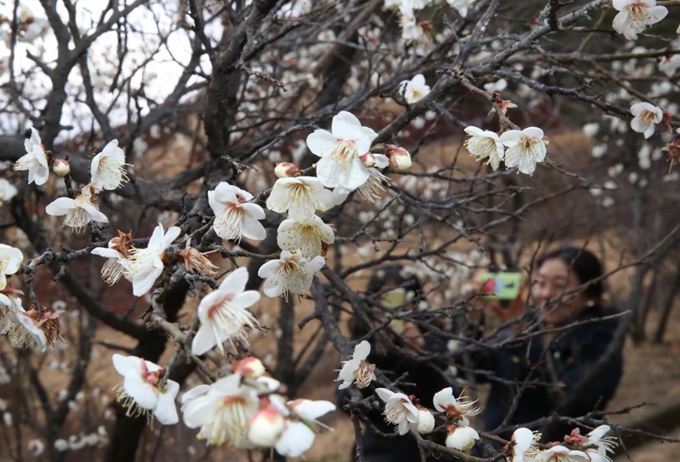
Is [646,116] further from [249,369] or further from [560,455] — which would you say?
[249,369]

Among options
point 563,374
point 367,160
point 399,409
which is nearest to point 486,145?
point 367,160

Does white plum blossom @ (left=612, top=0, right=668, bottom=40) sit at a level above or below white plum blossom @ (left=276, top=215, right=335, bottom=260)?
above

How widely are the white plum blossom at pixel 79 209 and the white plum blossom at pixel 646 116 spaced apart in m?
1.38

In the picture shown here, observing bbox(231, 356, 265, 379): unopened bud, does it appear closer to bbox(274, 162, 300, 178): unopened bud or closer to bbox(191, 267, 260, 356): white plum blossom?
bbox(191, 267, 260, 356): white plum blossom

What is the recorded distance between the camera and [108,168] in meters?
1.39

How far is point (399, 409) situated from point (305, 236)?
41cm

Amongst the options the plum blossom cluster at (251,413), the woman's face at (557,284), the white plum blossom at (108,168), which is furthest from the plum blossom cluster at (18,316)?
the woman's face at (557,284)

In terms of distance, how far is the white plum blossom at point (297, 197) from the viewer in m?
1.11

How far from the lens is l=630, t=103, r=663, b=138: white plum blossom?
1.62m

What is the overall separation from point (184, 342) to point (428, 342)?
2.62 m

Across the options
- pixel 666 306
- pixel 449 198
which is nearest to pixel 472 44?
pixel 449 198

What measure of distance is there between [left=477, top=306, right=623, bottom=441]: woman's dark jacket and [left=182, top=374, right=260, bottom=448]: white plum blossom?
6.65ft

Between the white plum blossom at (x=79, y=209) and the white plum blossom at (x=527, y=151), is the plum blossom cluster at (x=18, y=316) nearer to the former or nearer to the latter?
the white plum blossom at (x=79, y=209)

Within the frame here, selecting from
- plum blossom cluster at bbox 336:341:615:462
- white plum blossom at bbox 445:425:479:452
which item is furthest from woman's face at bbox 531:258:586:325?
white plum blossom at bbox 445:425:479:452
